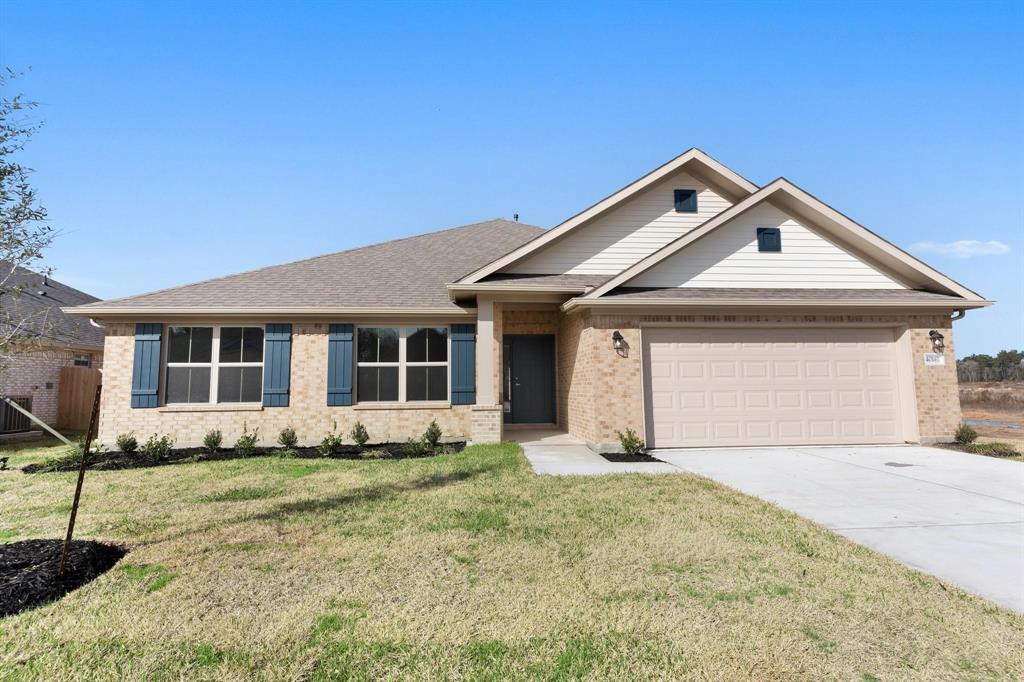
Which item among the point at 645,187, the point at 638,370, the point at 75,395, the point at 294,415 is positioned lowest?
the point at 294,415

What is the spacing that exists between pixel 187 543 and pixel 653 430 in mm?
7998

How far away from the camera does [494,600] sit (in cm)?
341

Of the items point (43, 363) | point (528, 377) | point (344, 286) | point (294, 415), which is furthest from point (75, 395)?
point (528, 377)

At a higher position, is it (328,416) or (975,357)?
(975,357)

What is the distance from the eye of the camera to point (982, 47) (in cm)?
895

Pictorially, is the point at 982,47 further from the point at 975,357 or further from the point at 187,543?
the point at 975,357

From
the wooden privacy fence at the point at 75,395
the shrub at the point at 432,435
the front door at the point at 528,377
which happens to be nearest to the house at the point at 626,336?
the shrub at the point at 432,435

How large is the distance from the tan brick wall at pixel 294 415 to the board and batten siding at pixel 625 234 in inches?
158

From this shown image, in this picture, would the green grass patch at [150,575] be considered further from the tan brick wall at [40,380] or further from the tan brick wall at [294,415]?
the tan brick wall at [40,380]

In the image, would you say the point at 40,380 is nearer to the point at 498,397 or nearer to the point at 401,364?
the point at 401,364

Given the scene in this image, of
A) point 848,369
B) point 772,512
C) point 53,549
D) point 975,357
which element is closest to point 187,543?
point 53,549

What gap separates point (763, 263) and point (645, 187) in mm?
3122

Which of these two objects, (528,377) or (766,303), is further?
(528,377)

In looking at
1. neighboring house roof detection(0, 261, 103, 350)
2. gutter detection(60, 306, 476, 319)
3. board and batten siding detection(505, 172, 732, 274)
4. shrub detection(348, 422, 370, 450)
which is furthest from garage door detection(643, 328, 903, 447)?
neighboring house roof detection(0, 261, 103, 350)
